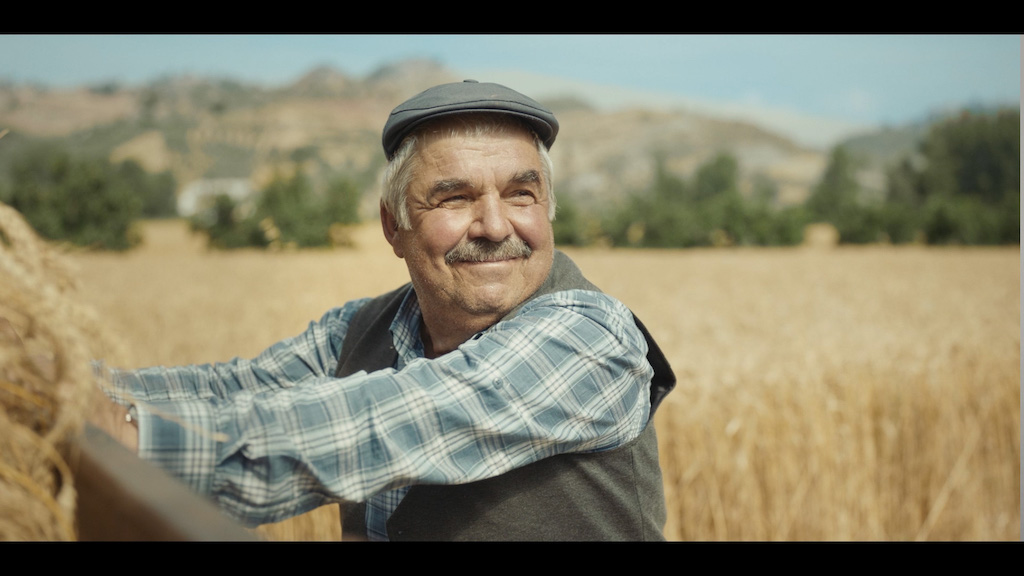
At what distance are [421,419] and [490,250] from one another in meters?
0.58

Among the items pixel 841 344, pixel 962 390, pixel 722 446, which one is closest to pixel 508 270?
pixel 722 446

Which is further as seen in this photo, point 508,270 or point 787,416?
point 787,416

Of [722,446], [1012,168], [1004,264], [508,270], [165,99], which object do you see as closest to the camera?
[508,270]

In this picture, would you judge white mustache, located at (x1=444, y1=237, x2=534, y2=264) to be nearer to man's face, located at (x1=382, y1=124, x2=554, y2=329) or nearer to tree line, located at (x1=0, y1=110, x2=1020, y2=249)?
man's face, located at (x1=382, y1=124, x2=554, y2=329)

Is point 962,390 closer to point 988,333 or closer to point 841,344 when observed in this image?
point 841,344

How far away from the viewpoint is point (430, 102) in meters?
1.70

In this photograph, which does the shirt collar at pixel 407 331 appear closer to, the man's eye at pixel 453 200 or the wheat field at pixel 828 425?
the man's eye at pixel 453 200

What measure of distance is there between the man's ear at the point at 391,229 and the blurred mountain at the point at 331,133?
75.3 metres

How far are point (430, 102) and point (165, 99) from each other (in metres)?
131

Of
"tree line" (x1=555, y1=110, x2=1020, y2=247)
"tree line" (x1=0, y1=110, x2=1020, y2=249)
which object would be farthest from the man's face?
"tree line" (x1=555, y1=110, x2=1020, y2=247)

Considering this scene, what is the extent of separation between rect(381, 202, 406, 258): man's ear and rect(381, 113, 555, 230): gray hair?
26 mm

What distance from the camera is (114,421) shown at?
3.29 ft

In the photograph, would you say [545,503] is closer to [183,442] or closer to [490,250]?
[490,250]

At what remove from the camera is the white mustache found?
67.0 inches
